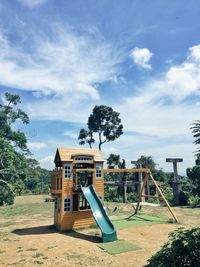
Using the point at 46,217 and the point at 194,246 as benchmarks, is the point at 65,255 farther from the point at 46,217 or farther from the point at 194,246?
the point at 46,217

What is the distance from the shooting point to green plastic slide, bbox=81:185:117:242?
1350 cm

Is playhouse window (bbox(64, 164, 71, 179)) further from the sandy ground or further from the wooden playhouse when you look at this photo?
the sandy ground

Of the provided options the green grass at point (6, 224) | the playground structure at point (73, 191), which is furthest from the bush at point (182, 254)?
the green grass at point (6, 224)

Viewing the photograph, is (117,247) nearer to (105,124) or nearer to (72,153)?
(72,153)

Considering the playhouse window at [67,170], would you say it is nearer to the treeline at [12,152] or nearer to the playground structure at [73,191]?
the playground structure at [73,191]

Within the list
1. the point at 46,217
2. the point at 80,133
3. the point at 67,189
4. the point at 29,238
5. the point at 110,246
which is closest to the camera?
the point at 110,246

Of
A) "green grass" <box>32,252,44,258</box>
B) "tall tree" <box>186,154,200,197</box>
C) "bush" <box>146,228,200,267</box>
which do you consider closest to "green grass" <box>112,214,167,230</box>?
"green grass" <box>32,252,44,258</box>

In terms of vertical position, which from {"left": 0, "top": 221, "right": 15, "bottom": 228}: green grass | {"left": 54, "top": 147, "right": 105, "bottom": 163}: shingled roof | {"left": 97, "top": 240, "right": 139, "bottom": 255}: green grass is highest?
{"left": 54, "top": 147, "right": 105, "bottom": 163}: shingled roof

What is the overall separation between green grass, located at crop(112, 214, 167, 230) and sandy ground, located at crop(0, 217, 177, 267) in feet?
3.05

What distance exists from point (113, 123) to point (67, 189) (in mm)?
30443

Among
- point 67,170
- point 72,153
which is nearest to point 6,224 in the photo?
point 67,170

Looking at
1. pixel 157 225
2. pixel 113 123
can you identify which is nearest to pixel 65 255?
pixel 157 225

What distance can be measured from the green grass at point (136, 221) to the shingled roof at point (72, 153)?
465cm

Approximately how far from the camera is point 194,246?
641cm
